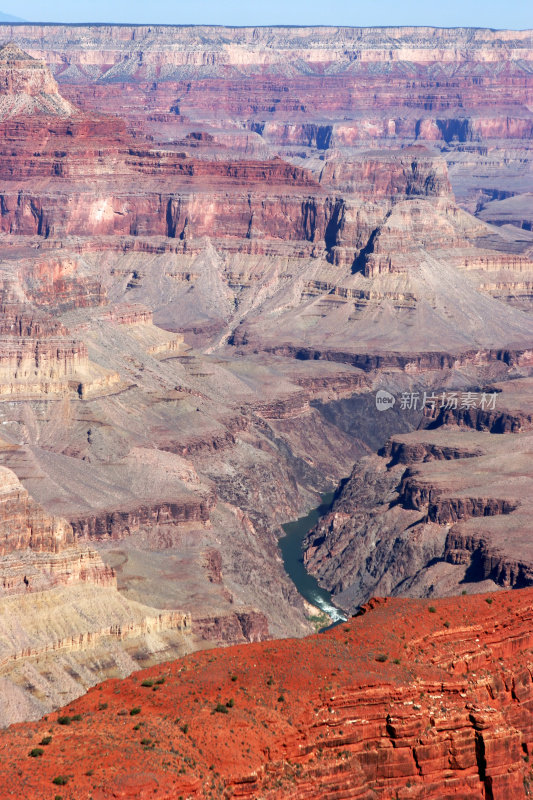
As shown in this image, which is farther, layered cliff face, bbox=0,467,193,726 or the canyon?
layered cliff face, bbox=0,467,193,726

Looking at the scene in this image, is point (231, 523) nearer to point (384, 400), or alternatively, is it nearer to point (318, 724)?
point (384, 400)

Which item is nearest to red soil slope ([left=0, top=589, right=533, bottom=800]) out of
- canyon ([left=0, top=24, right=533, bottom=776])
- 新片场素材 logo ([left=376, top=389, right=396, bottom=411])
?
canyon ([left=0, top=24, right=533, bottom=776])

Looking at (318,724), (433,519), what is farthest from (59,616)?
(433,519)

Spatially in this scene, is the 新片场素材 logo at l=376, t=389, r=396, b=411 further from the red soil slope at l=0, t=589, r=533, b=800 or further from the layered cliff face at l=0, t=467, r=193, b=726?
the red soil slope at l=0, t=589, r=533, b=800

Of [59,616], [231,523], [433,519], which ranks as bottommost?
[231,523]

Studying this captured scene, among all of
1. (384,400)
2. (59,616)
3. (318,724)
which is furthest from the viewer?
(384,400)

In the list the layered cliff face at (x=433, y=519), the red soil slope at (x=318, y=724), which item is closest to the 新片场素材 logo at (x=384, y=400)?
the layered cliff face at (x=433, y=519)
